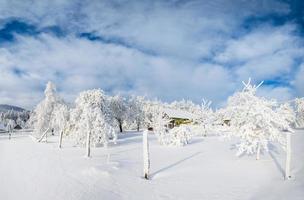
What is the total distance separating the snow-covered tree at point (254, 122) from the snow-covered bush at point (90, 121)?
38.2 feet

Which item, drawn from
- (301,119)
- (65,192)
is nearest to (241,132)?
(65,192)

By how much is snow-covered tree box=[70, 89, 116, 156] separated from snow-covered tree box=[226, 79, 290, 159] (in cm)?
1153

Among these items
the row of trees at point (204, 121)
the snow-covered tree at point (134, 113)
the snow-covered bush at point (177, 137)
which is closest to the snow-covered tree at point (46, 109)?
the row of trees at point (204, 121)

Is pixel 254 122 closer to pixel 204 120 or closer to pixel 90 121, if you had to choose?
pixel 90 121

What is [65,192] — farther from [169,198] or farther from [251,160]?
[251,160]

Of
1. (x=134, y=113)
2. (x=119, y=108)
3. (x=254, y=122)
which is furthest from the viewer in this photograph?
(x=134, y=113)

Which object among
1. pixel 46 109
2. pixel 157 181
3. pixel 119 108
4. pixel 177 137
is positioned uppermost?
pixel 119 108

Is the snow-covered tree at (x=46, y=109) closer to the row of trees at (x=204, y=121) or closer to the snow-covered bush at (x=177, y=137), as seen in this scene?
the row of trees at (x=204, y=121)

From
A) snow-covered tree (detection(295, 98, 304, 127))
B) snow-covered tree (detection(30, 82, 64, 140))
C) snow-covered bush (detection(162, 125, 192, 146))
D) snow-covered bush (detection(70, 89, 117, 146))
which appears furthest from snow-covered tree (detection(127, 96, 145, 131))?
snow-covered tree (detection(295, 98, 304, 127))

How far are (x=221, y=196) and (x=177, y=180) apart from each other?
3104 mm

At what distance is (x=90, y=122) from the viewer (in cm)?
2631

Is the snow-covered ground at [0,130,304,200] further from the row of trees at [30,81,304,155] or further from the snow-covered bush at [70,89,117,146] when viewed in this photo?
the snow-covered bush at [70,89,117,146]

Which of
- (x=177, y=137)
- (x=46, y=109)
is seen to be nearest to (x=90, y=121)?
(x=177, y=137)

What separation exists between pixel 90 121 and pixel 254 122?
14025 millimetres
